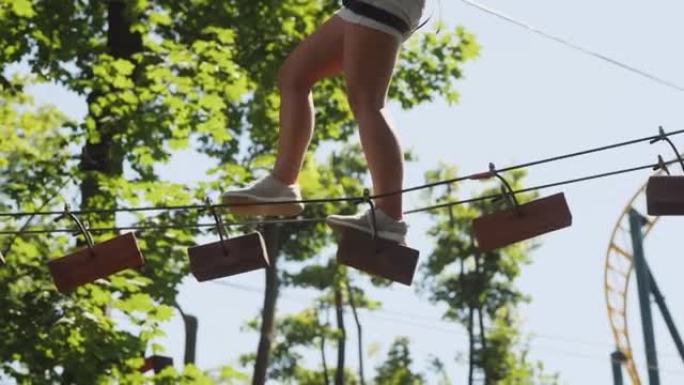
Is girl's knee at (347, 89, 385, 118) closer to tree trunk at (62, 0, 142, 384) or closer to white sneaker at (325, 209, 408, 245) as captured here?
white sneaker at (325, 209, 408, 245)

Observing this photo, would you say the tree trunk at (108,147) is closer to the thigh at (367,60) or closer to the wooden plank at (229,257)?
the wooden plank at (229,257)

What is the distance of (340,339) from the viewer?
92.2 ft

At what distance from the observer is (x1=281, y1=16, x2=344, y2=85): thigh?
4.46 m

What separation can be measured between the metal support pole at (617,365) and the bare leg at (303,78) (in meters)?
16.3

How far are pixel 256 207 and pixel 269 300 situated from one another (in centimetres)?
2011

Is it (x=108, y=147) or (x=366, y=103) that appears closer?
(x=366, y=103)

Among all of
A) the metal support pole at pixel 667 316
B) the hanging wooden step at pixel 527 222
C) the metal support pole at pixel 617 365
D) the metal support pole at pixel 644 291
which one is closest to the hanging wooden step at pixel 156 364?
the hanging wooden step at pixel 527 222

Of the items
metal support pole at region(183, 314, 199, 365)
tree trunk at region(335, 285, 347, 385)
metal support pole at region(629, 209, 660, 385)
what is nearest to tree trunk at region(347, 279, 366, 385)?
tree trunk at region(335, 285, 347, 385)

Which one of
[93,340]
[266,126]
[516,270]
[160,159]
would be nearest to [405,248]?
[93,340]

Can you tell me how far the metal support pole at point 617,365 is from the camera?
20094 millimetres

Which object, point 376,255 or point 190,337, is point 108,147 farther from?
point 190,337

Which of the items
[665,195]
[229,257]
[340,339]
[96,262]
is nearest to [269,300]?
[340,339]

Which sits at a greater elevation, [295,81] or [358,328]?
[358,328]

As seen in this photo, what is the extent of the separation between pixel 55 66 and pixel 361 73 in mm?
7593
